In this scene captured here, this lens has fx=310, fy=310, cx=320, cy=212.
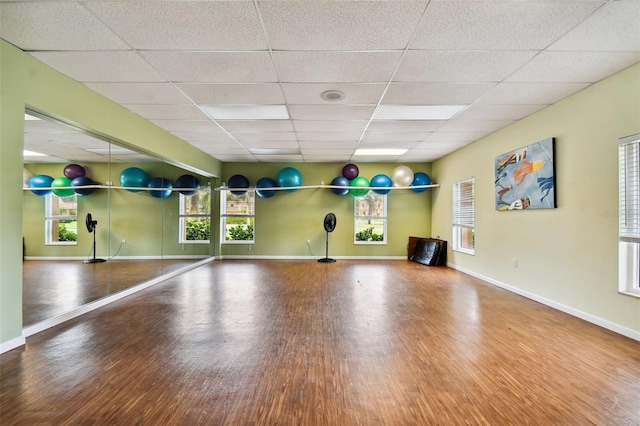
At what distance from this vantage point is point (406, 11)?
7.49 feet

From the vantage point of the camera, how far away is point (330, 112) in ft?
14.6

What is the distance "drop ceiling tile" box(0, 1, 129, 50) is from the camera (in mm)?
2268

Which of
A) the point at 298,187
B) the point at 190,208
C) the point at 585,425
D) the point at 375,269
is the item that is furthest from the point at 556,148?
the point at 190,208

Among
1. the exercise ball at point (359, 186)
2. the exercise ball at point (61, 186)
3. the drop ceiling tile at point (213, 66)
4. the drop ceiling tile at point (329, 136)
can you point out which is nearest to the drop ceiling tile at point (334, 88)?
the drop ceiling tile at point (213, 66)

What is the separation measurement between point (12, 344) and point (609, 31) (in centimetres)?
568

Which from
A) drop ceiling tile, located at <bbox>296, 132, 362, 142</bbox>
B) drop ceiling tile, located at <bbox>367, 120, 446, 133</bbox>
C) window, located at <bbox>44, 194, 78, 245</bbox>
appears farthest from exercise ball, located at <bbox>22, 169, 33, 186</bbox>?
drop ceiling tile, located at <bbox>367, 120, 446, 133</bbox>

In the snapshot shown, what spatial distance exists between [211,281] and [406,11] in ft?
16.7

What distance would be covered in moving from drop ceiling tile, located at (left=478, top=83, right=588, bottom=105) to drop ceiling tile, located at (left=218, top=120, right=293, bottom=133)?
288cm

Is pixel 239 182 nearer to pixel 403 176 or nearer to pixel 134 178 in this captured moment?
pixel 134 178

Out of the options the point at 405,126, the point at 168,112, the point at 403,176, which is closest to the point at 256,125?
the point at 168,112

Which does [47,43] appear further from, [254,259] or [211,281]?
[254,259]

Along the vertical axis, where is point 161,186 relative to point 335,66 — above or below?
below

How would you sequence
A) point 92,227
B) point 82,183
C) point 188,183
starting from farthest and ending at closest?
point 188,183 < point 92,227 < point 82,183

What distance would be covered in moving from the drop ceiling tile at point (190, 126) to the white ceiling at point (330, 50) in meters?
0.39
